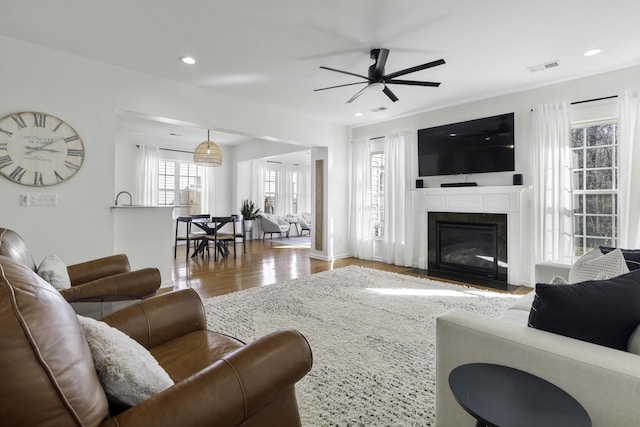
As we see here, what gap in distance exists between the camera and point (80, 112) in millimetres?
3459

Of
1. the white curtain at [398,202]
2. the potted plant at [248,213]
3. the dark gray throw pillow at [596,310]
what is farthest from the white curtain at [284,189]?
the dark gray throw pillow at [596,310]

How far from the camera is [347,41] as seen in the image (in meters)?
3.12

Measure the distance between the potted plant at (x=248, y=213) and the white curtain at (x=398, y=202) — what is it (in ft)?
15.1

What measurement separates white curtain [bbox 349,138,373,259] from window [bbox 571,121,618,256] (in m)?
3.14

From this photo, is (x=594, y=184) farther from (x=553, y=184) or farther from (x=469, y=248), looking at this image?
(x=469, y=248)

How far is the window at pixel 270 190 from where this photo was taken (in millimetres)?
10389

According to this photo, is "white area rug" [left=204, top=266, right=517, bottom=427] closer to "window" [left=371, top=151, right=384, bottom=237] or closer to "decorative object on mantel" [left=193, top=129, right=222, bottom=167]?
"window" [left=371, top=151, right=384, bottom=237]

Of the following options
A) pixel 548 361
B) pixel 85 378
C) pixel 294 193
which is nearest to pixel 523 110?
pixel 548 361

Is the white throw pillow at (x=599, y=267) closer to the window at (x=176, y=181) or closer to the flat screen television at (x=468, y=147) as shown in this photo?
the flat screen television at (x=468, y=147)

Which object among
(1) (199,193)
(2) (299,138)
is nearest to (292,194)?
(1) (199,193)

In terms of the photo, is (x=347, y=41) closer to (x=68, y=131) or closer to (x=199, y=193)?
(x=68, y=131)

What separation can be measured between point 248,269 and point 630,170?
5.11 meters

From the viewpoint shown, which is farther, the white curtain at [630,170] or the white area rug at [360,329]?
the white curtain at [630,170]

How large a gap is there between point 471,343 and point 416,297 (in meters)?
2.48
